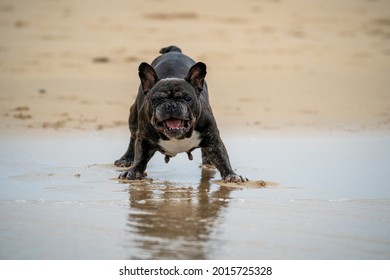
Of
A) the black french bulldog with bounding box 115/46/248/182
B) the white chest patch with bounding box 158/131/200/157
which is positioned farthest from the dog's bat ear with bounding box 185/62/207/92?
the white chest patch with bounding box 158/131/200/157

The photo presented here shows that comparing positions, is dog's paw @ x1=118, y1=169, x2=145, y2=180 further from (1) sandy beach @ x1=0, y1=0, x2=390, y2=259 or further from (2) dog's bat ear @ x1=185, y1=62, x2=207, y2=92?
(2) dog's bat ear @ x1=185, y1=62, x2=207, y2=92

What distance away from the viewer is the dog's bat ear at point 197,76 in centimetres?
732

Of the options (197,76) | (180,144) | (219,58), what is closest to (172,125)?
(180,144)

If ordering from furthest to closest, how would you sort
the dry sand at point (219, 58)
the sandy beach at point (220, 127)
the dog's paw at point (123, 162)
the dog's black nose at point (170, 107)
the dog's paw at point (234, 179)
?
the dry sand at point (219, 58) → the dog's paw at point (123, 162) → the dog's paw at point (234, 179) → the dog's black nose at point (170, 107) → the sandy beach at point (220, 127)

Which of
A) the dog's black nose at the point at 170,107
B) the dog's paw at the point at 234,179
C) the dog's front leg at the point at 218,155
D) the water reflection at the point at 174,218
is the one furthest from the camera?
the dog's front leg at the point at 218,155

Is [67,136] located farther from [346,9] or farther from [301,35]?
[346,9]

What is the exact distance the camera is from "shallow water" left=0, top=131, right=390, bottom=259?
17.2 ft

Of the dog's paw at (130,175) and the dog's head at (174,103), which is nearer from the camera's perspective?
the dog's head at (174,103)

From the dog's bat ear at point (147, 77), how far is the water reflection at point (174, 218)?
90 cm

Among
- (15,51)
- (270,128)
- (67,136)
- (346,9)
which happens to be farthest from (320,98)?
(346,9)

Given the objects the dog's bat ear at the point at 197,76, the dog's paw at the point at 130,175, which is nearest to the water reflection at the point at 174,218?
the dog's paw at the point at 130,175

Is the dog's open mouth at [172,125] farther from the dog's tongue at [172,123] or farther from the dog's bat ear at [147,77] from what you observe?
the dog's bat ear at [147,77]

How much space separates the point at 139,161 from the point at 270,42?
42.3 feet

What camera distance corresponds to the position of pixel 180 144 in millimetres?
7355
